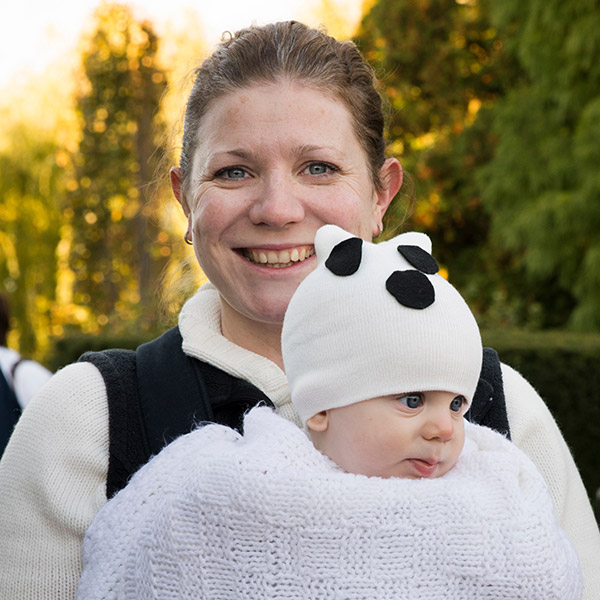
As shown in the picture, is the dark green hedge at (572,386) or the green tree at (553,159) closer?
the dark green hedge at (572,386)

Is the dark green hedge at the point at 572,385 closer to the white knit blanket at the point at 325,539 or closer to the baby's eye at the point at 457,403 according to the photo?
the baby's eye at the point at 457,403

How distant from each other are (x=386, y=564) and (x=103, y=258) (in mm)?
19131

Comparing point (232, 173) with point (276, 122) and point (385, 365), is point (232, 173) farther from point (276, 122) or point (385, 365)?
point (385, 365)

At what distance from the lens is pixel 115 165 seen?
19469 mm

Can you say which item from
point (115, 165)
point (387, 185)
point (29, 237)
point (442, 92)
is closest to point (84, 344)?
point (387, 185)

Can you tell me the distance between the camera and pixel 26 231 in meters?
26.3

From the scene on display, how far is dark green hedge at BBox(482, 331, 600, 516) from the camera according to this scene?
738 cm

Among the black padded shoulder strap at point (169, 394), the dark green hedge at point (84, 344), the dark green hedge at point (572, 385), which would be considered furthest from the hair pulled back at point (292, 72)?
the dark green hedge at point (84, 344)

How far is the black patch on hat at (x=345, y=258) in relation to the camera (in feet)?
6.05

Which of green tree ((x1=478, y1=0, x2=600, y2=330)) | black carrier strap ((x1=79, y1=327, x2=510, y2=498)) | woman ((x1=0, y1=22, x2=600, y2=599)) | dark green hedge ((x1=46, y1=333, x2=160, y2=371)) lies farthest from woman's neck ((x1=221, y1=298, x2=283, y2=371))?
green tree ((x1=478, y1=0, x2=600, y2=330))

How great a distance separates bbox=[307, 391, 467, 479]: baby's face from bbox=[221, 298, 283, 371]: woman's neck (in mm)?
454

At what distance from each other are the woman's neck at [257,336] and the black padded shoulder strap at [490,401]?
50cm

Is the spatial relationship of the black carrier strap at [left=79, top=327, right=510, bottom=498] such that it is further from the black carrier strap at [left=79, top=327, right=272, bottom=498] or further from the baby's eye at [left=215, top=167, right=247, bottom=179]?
the baby's eye at [left=215, top=167, right=247, bottom=179]

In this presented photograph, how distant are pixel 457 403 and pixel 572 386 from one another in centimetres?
599
